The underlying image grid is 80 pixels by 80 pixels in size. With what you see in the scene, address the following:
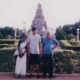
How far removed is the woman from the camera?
9.43 metres

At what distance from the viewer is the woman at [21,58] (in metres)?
9.43

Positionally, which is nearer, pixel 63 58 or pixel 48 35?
pixel 48 35

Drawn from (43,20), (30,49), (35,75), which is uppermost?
(43,20)

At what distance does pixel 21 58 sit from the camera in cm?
958

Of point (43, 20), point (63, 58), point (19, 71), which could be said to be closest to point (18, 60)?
point (19, 71)

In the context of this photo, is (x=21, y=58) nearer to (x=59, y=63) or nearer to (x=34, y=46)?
(x=34, y=46)

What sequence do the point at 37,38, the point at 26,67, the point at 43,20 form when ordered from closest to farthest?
the point at 37,38 → the point at 26,67 → the point at 43,20

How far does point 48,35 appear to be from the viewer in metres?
9.22

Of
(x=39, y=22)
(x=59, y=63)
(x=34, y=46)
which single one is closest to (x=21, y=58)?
(x=34, y=46)

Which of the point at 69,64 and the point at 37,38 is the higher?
the point at 37,38

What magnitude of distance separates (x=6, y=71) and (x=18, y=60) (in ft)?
3.60

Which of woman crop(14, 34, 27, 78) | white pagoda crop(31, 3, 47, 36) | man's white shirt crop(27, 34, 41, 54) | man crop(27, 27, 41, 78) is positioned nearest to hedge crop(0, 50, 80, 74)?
woman crop(14, 34, 27, 78)

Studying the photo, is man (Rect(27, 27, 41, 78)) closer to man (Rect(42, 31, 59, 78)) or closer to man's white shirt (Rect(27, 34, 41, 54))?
man's white shirt (Rect(27, 34, 41, 54))

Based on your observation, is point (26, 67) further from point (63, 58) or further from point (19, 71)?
point (63, 58)
